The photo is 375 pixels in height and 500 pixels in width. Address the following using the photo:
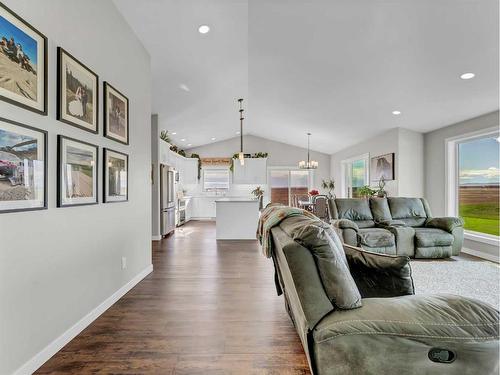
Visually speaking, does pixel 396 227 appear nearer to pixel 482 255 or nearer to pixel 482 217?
pixel 482 255

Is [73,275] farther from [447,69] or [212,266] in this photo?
[447,69]

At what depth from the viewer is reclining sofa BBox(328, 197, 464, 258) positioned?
4207 mm

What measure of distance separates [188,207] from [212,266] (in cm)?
578

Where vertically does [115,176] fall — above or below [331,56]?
below

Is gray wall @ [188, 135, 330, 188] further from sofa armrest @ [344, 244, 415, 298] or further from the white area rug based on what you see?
sofa armrest @ [344, 244, 415, 298]

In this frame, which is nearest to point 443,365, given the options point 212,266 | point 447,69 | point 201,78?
point 212,266

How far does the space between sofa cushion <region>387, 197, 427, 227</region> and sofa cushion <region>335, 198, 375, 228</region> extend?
49cm

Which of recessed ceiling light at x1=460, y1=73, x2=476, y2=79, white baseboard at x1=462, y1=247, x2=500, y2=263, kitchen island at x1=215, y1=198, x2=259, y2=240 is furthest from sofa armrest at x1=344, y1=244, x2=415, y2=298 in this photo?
kitchen island at x1=215, y1=198, x2=259, y2=240

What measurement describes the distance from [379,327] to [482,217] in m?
4.99

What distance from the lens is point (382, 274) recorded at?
1790 millimetres

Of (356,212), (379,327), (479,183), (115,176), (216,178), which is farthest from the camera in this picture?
(216,178)

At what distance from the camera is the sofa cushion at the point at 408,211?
4832 mm

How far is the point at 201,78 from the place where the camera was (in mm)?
4758

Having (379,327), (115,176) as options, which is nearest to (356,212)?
(379,327)
